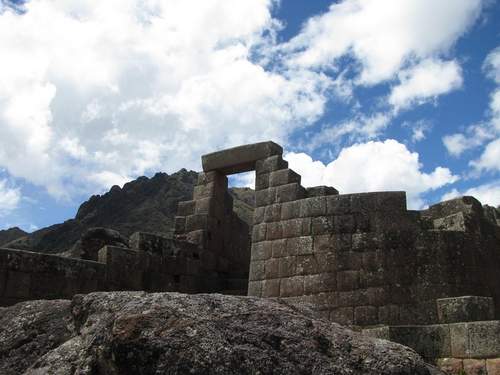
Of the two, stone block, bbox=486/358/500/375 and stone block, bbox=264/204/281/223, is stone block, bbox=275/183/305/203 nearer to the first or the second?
stone block, bbox=264/204/281/223

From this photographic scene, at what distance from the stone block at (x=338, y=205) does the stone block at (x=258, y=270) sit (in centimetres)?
160

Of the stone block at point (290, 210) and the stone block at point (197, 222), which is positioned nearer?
the stone block at point (290, 210)

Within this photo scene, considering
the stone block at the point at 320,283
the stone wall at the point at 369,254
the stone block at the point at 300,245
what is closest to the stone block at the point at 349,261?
the stone wall at the point at 369,254

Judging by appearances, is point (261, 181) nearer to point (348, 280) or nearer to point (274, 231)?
point (274, 231)

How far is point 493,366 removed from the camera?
6301 millimetres

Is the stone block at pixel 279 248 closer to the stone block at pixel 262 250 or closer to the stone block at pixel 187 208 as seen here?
the stone block at pixel 262 250

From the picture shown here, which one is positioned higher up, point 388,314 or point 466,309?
point 388,314

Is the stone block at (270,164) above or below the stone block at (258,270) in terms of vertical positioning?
above

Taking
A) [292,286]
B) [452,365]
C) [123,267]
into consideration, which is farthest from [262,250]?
[452,365]

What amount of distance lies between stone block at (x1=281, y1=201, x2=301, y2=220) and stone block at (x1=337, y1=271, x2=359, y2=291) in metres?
1.46

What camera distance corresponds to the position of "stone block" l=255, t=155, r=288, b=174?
1184 cm

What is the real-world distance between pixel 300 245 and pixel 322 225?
0.54 metres

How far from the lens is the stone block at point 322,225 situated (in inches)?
410

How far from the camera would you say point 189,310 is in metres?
2.47
